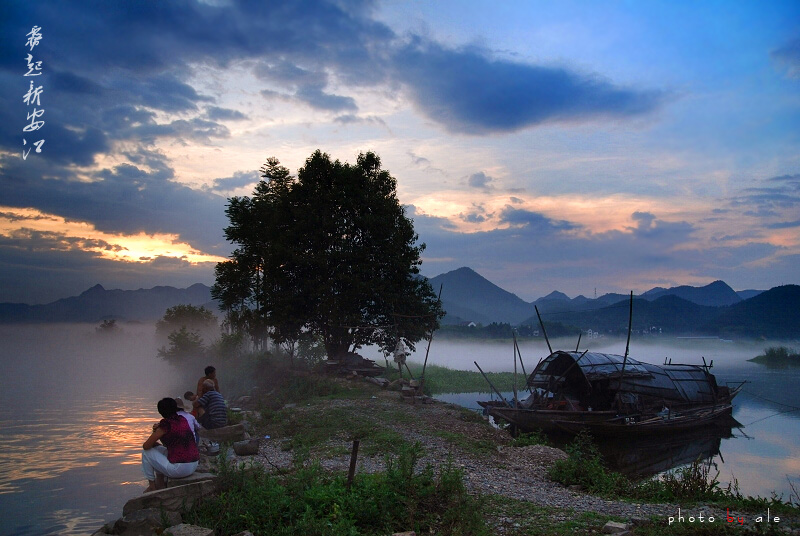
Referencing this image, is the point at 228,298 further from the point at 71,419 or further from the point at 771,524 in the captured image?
the point at 771,524

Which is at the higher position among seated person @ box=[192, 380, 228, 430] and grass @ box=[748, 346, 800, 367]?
seated person @ box=[192, 380, 228, 430]

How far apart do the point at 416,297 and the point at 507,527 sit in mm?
19559

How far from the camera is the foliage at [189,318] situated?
39.1 metres

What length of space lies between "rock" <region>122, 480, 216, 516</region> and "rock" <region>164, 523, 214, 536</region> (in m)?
0.82

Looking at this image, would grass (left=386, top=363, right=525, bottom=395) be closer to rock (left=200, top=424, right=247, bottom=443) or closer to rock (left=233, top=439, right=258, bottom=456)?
rock (left=200, top=424, right=247, bottom=443)

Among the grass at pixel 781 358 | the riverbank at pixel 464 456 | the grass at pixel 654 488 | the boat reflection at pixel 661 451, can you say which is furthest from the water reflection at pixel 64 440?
the grass at pixel 781 358

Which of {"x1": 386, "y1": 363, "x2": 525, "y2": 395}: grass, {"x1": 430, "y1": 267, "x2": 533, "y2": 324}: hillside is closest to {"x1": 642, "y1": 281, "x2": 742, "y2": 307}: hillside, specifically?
{"x1": 430, "y1": 267, "x2": 533, "y2": 324}: hillside

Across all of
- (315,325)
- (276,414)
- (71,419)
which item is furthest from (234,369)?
(276,414)

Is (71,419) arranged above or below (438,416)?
below

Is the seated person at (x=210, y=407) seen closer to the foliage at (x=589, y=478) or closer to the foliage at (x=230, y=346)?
the foliage at (x=589, y=478)

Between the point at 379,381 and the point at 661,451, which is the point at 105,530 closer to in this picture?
the point at 379,381

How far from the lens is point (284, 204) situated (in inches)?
1091

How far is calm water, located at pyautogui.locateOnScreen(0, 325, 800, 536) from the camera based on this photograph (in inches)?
428

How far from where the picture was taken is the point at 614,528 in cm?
724
